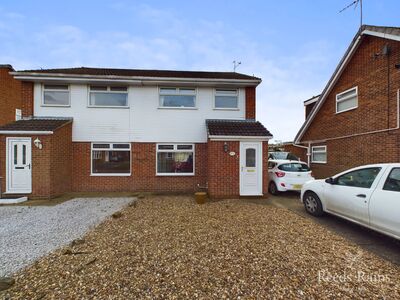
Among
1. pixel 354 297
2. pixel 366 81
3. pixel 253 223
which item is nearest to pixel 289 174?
pixel 253 223

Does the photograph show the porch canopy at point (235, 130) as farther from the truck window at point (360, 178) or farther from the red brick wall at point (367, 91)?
the red brick wall at point (367, 91)

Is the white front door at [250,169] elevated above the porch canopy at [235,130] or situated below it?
below

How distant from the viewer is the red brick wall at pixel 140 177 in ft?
27.9

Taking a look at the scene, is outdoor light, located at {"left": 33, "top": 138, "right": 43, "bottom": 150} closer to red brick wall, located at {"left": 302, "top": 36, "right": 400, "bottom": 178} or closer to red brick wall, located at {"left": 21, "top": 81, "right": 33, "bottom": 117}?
red brick wall, located at {"left": 21, "top": 81, "right": 33, "bottom": 117}

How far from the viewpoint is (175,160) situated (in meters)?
8.86

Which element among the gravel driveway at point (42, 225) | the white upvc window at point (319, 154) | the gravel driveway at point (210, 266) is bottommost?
the gravel driveway at point (42, 225)

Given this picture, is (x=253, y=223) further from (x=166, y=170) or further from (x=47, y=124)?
(x=47, y=124)

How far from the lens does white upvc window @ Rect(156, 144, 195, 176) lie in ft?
28.8

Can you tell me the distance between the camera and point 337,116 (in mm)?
9562

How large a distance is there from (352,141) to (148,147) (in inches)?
355

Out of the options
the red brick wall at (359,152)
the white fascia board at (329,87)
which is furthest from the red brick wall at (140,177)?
the white fascia board at (329,87)

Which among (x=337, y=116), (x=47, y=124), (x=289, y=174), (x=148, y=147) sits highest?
(x=337, y=116)

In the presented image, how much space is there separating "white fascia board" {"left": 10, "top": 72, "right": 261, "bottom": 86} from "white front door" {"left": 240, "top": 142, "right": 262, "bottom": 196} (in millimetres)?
2924

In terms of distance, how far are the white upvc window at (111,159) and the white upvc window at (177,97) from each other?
2.57m
